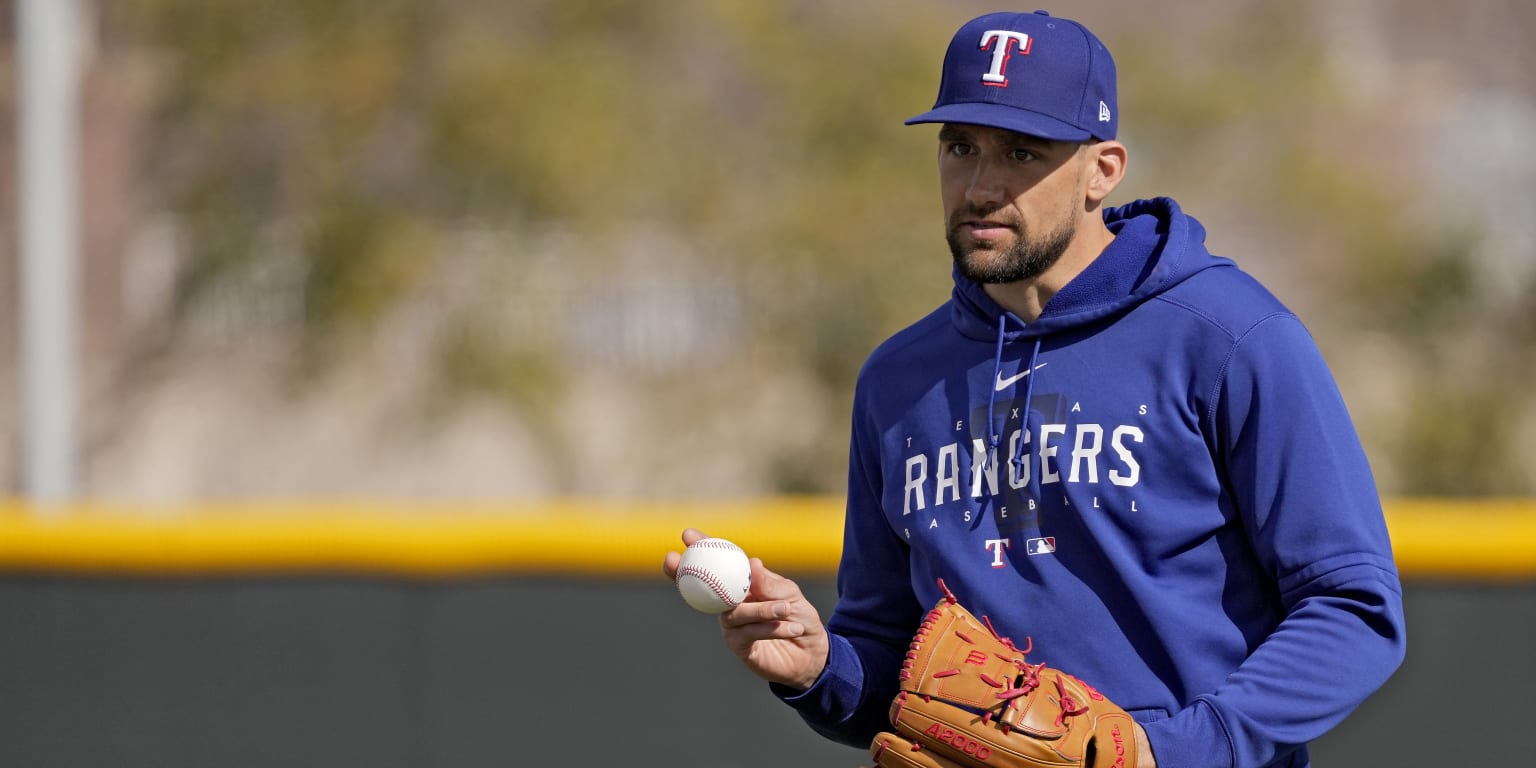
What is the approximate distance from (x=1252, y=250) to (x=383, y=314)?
5839 millimetres

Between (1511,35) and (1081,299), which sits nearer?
(1081,299)

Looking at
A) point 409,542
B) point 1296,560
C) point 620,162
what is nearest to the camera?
point 1296,560

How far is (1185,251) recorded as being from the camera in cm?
200

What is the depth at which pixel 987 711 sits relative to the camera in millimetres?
1814

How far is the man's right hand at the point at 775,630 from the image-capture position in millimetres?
1943

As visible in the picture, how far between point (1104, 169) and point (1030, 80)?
0.60 ft

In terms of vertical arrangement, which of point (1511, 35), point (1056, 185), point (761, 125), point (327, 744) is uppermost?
point (1511, 35)

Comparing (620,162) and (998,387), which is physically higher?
(620,162)

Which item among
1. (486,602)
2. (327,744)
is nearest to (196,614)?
(327,744)

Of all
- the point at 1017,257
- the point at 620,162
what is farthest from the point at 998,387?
the point at 620,162

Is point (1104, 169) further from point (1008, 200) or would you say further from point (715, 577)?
point (715, 577)

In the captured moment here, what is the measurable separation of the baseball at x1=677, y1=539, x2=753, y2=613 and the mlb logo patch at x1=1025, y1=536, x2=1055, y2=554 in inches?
14.3

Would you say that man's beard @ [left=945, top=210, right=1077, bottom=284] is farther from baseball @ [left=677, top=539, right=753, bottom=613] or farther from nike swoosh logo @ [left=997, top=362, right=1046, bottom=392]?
baseball @ [left=677, top=539, right=753, bottom=613]

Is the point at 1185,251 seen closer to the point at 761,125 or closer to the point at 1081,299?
the point at 1081,299
